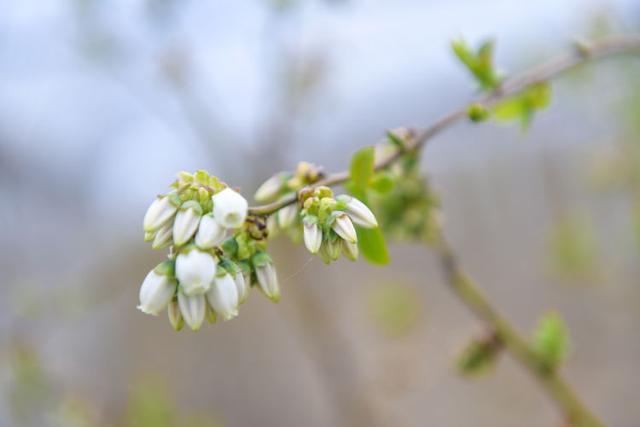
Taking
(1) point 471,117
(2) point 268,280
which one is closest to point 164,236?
(2) point 268,280

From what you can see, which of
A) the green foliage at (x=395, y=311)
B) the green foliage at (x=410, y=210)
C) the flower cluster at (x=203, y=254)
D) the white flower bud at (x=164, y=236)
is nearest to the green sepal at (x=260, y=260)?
the flower cluster at (x=203, y=254)

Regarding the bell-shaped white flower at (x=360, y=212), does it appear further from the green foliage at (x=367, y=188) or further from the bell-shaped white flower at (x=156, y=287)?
the bell-shaped white flower at (x=156, y=287)

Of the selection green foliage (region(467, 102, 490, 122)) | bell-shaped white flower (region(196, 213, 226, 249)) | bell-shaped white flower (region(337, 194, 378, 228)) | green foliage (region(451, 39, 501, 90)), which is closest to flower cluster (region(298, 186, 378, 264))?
bell-shaped white flower (region(337, 194, 378, 228))

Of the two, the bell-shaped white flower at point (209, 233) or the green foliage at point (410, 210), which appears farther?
the green foliage at point (410, 210)

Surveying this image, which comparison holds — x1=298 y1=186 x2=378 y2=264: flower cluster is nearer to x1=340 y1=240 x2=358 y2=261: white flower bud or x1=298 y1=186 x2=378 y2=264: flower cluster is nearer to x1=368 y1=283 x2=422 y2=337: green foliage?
x1=340 y1=240 x2=358 y2=261: white flower bud

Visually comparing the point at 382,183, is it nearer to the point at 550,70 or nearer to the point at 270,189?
the point at 270,189
